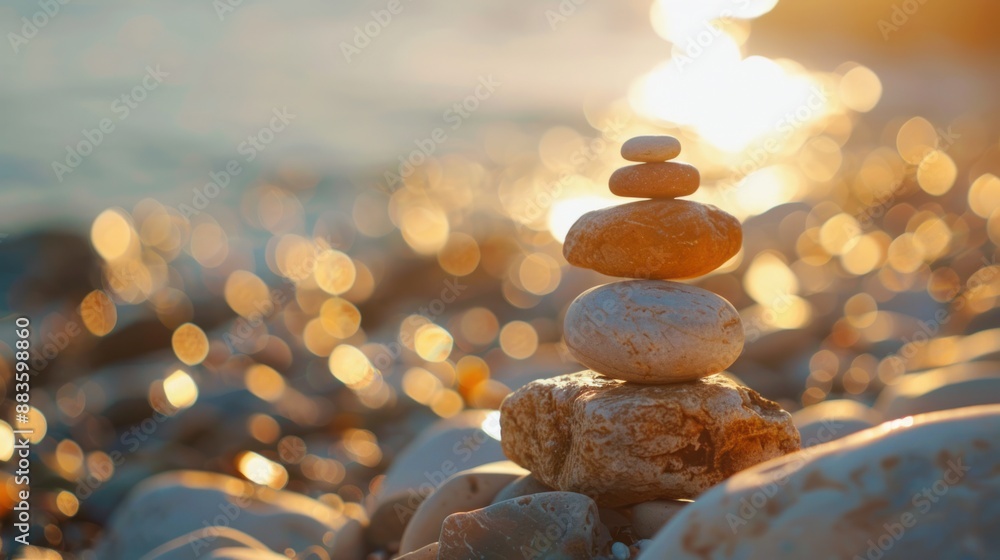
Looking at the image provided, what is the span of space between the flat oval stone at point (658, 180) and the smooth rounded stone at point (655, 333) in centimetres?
47

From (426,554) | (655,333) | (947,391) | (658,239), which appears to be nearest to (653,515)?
(655,333)

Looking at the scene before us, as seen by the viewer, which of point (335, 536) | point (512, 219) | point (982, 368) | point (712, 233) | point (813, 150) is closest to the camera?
point (712, 233)

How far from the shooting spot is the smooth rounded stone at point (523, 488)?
15.3ft

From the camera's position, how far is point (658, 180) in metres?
4.49

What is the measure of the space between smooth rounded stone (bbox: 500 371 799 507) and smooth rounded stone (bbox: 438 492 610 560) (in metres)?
0.34

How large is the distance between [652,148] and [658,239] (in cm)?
44

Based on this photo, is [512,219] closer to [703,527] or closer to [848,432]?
[848,432]

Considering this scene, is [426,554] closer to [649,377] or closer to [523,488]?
[523,488]

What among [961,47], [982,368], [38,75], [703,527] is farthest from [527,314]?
[961,47]

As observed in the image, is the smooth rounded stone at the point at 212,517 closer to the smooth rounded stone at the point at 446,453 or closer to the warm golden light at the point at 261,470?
the smooth rounded stone at the point at 446,453

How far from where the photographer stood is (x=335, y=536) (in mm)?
5641

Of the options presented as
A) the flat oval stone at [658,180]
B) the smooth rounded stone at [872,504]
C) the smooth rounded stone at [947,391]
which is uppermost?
the flat oval stone at [658,180]

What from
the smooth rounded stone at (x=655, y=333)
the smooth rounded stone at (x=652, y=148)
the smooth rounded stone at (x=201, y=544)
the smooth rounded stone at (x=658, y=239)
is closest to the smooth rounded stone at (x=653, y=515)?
the smooth rounded stone at (x=655, y=333)

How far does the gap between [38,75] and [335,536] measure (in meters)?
26.3
